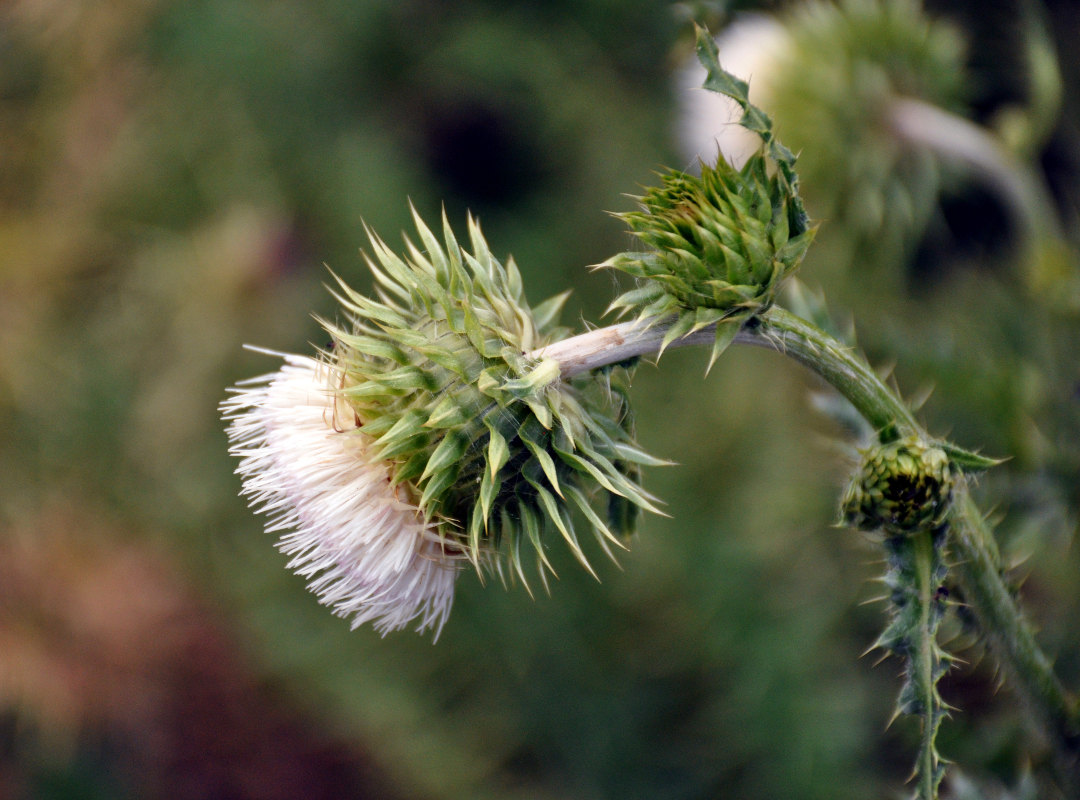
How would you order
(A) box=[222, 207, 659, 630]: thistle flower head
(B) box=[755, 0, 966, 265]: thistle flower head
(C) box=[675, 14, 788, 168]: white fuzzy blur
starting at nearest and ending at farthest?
(A) box=[222, 207, 659, 630]: thistle flower head → (B) box=[755, 0, 966, 265]: thistle flower head → (C) box=[675, 14, 788, 168]: white fuzzy blur

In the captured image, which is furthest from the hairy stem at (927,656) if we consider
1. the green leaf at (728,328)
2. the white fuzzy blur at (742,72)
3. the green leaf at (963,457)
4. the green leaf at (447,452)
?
the white fuzzy blur at (742,72)

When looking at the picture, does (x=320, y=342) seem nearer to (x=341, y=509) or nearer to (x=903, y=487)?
(x=341, y=509)

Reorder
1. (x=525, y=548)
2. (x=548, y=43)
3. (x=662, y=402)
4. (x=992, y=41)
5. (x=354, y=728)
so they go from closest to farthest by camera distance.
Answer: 1. (x=992, y=41)
2. (x=525, y=548)
3. (x=662, y=402)
4. (x=548, y=43)
5. (x=354, y=728)

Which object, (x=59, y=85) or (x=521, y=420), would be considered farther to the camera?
(x=59, y=85)

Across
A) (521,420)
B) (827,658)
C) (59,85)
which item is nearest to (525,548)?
(827,658)

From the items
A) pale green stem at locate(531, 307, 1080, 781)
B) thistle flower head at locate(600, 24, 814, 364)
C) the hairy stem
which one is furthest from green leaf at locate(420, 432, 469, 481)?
the hairy stem

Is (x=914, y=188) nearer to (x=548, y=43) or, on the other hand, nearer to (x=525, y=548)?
(x=525, y=548)

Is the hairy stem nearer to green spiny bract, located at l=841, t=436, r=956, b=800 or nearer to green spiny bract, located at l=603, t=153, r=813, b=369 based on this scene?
green spiny bract, located at l=841, t=436, r=956, b=800

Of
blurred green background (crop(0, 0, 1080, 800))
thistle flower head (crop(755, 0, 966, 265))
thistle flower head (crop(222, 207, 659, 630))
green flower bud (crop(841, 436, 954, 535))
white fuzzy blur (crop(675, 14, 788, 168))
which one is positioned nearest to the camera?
green flower bud (crop(841, 436, 954, 535))
